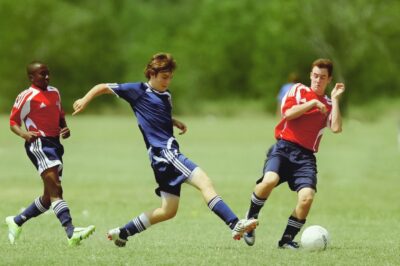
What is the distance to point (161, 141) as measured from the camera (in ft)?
32.0

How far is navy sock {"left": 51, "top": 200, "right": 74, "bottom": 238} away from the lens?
10.1 meters

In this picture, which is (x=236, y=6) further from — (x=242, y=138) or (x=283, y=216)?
(x=283, y=216)

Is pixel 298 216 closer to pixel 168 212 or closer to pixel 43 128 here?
pixel 168 212

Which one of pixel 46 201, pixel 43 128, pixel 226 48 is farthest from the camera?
pixel 226 48

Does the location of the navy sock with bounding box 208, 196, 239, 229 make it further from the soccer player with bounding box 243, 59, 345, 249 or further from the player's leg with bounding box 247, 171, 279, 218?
the player's leg with bounding box 247, 171, 279, 218

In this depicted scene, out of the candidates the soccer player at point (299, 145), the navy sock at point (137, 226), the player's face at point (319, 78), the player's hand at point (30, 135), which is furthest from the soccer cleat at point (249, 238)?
the player's hand at point (30, 135)

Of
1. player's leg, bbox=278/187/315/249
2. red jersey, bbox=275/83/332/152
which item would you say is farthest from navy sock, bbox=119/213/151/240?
red jersey, bbox=275/83/332/152

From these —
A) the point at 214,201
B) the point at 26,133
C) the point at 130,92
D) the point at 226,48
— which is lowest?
the point at 214,201

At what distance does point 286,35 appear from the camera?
2793 inches

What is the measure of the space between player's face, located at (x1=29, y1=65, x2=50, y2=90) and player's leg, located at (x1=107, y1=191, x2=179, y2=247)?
169 centimetres

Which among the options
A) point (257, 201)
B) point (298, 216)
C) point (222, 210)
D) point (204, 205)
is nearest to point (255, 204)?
point (257, 201)

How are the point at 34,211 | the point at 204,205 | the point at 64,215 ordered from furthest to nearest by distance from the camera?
1. the point at 204,205
2. the point at 34,211
3. the point at 64,215

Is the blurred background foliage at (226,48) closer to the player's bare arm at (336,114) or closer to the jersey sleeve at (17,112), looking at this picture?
the player's bare arm at (336,114)

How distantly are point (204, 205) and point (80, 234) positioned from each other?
22.7 ft
